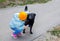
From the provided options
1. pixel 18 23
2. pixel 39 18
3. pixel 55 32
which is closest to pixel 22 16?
pixel 18 23

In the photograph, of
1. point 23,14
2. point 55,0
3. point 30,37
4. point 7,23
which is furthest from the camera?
point 55,0

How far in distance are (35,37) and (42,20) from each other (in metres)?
1.70

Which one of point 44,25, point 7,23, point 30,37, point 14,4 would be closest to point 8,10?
point 14,4

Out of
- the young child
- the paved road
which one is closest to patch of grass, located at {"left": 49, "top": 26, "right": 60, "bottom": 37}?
the paved road

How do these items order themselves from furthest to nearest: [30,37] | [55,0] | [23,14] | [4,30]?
[55,0] → [4,30] → [30,37] → [23,14]

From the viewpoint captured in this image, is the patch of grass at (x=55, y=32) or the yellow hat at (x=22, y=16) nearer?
the yellow hat at (x=22, y=16)

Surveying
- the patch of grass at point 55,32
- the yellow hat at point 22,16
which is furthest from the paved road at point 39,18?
the yellow hat at point 22,16

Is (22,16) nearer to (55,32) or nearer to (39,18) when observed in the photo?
(55,32)

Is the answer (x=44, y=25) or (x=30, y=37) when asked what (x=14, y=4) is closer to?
(x=44, y=25)

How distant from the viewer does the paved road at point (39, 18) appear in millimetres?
7461

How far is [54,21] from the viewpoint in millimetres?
8789

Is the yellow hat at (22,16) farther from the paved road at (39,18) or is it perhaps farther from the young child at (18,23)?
the paved road at (39,18)

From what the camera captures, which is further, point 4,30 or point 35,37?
point 4,30

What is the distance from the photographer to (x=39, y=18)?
357 inches
